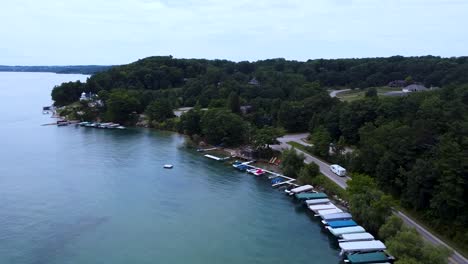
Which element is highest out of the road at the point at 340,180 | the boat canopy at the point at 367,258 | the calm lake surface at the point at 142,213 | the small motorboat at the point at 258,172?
the road at the point at 340,180

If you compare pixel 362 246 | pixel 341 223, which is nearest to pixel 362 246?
pixel 362 246

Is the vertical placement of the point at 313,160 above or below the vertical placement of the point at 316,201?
above

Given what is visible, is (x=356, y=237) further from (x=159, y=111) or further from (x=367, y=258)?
(x=159, y=111)

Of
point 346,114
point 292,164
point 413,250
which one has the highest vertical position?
point 346,114

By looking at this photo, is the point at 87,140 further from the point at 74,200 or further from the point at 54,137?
the point at 74,200

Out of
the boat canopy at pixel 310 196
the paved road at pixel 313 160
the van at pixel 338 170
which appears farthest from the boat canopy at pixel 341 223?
the van at pixel 338 170

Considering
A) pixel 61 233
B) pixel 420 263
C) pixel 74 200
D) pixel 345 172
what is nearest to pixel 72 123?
pixel 74 200

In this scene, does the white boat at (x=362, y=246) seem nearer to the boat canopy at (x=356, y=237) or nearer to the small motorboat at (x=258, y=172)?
the boat canopy at (x=356, y=237)
